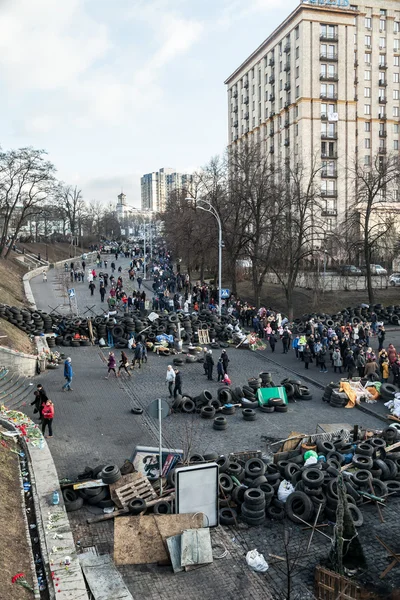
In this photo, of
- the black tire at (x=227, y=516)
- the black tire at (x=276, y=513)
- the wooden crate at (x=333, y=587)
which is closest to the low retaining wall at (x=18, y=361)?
the black tire at (x=227, y=516)

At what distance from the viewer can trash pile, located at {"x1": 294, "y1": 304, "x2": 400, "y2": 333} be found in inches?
1229

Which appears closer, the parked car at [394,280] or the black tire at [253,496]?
the black tire at [253,496]

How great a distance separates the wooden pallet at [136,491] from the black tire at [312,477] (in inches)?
126

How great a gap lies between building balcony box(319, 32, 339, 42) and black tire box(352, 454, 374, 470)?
60.4 metres

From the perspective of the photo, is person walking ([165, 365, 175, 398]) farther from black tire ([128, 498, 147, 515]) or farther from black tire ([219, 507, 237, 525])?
black tire ([219, 507, 237, 525])

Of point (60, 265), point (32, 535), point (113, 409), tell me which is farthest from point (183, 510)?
point (60, 265)

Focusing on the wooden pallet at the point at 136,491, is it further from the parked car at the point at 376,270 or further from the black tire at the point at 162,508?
the parked car at the point at 376,270

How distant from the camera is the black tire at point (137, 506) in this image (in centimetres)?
1102

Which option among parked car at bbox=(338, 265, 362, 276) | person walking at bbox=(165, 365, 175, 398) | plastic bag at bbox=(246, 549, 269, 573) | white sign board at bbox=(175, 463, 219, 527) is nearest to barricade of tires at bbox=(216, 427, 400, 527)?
white sign board at bbox=(175, 463, 219, 527)

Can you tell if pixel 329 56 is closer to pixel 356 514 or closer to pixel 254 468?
→ pixel 254 468

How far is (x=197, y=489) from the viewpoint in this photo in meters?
10.4

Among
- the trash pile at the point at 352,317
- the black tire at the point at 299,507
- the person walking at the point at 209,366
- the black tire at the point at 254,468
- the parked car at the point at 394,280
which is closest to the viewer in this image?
the black tire at the point at 299,507

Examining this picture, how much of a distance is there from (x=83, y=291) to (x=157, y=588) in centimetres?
4132

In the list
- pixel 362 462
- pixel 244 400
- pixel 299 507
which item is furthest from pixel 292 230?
pixel 299 507
